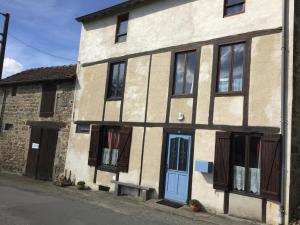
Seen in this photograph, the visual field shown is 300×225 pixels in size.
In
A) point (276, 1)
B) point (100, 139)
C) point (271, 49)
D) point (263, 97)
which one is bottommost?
point (100, 139)

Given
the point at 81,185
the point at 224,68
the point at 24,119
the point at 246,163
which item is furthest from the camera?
the point at 24,119

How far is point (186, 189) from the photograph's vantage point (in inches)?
416

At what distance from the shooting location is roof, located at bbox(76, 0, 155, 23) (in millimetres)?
13094

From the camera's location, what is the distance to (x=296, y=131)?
9023 mm

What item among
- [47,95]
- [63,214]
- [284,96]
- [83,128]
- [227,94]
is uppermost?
[47,95]

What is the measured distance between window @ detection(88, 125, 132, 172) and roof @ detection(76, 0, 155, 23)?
4.67m

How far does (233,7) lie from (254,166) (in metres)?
4.82

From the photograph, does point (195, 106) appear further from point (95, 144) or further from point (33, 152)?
point (33, 152)

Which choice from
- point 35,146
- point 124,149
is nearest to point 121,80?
point 124,149

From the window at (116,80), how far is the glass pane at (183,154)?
3.44 metres

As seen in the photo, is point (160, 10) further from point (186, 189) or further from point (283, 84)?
point (186, 189)

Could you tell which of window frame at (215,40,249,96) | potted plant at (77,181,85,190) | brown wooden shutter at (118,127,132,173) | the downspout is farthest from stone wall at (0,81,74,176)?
the downspout

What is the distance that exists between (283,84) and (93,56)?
8345 mm

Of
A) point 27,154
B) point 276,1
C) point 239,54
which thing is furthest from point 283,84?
point 27,154
